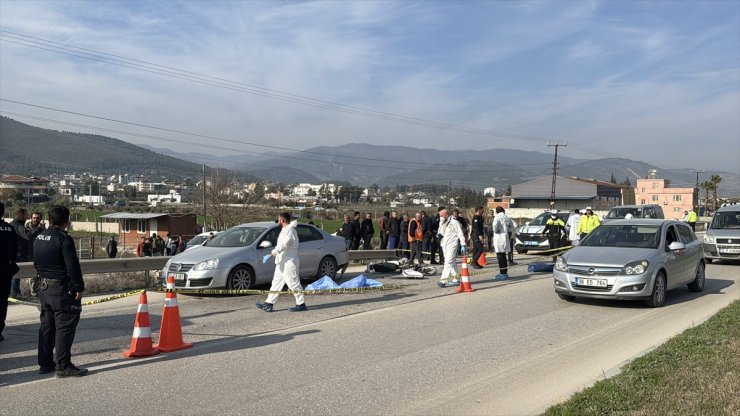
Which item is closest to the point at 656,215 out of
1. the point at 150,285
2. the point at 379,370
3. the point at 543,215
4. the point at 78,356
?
the point at 543,215

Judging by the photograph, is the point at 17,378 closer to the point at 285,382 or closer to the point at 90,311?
the point at 285,382

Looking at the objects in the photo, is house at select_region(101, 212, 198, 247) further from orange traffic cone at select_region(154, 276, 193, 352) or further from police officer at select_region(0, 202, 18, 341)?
orange traffic cone at select_region(154, 276, 193, 352)

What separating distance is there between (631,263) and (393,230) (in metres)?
11.3

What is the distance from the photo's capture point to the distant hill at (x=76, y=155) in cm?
12688

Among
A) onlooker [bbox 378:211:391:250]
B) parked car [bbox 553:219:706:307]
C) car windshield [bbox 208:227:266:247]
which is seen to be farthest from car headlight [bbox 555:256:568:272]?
onlooker [bbox 378:211:391:250]

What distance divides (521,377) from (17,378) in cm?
538

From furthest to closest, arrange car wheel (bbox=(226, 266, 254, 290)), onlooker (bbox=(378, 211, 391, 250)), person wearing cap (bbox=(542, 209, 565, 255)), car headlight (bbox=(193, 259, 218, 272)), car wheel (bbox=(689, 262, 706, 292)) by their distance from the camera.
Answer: onlooker (bbox=(378, 211, 391, 250)), person wearing cap (bbox=(542, 209, 565, 255)), car wheel (bbox=(689, 262, 706, 292)), car wheel (bbox=(226, 266, 254, 290)), car headlight (bbox=(193, 259, 218, 272))

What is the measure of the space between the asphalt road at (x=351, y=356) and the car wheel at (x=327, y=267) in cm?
204

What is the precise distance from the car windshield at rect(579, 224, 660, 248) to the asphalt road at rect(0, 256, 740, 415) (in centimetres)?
119

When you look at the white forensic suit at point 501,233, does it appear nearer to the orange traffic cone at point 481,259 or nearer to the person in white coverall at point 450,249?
the person in white coverall at point 450,249

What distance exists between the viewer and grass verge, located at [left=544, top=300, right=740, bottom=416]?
16.7ft

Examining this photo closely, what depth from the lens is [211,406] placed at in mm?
5527

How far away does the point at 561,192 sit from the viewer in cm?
11894

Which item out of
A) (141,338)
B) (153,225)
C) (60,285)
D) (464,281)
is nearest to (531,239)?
(464,281)
